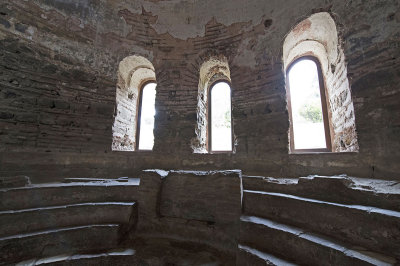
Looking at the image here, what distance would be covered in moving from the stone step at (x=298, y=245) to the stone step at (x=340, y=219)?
134 millimetres

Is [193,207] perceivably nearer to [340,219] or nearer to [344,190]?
[340,219]

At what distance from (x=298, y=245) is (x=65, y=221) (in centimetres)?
340

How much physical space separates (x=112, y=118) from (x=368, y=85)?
18.4ft

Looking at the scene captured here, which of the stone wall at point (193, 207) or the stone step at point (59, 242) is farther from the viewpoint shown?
the stone wall at point (193, 207)

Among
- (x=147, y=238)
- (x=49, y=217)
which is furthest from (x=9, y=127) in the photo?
(x=147, y=238)

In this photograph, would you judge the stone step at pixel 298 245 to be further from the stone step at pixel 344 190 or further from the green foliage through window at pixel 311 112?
the green foliage through window at pixel 311 112

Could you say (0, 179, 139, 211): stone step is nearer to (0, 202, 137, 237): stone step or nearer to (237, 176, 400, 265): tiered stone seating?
(0, 202, 137, 237): stone step

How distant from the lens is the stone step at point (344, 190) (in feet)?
6.90

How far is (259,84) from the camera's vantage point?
4.67 metres

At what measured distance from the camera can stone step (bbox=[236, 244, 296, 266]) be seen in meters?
2.07

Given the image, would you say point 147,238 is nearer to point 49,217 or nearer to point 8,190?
point 49,217

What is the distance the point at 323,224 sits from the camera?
2.20 meters

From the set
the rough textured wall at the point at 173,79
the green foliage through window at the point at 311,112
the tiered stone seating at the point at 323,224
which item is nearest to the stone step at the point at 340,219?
the tiered stone seating at the point at 323,224

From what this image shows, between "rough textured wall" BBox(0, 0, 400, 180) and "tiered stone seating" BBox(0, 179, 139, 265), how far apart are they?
126 cm
